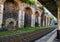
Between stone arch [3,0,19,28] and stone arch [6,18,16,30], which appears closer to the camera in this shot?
stone arch [3,0,19,28]

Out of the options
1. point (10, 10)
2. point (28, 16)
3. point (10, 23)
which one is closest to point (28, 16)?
point (28, 16)

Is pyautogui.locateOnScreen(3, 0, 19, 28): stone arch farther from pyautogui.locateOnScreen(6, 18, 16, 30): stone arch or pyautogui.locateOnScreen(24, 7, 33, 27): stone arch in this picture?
pyautogui.locateOnScreen(24, 7, 33, 27): stone arch

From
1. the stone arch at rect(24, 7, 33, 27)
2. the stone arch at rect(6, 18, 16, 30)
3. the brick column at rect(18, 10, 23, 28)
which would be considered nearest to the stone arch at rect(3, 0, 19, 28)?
the stone arch at rect(6, 18, 16, 30)

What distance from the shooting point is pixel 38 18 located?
51719mm

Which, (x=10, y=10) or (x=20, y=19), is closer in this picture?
(x=10, y=10)

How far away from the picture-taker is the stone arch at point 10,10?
2936 cm

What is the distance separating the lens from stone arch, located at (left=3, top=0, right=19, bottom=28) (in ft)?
96.3

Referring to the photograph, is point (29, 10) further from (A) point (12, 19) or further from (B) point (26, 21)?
(A) point (12, 19)

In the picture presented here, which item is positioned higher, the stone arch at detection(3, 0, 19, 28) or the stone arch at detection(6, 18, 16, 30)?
the stone arch at detection(3, 0, 19, 28)

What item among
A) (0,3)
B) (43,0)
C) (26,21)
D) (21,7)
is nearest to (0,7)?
(0,3)

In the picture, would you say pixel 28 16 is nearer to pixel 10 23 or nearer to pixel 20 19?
pixel 20 19

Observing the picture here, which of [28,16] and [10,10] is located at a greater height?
[10,10]

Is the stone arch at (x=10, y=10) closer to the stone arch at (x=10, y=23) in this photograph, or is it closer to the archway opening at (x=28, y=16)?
the stone arch at (x=10, y=23)

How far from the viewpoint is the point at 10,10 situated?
30328mm
